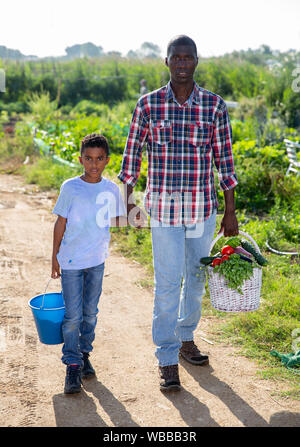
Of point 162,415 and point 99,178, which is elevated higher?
point 99,178

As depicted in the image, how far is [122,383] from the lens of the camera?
3.27 meters

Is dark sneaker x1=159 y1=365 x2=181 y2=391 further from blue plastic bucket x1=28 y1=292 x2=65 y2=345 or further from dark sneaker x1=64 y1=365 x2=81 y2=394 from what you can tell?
blue plastic bucket x1=28 y1=292 x2=65 y2=345

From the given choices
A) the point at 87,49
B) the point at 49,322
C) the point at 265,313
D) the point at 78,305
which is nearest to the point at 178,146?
the point at 78,305

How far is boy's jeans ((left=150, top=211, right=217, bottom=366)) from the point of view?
124 inches

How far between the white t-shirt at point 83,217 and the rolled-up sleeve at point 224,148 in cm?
67

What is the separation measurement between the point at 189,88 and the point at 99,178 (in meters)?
0.76

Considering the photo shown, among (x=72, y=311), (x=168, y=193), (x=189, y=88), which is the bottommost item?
(x=72, y=311)

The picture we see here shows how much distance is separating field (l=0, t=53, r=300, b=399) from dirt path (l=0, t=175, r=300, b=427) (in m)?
0.22

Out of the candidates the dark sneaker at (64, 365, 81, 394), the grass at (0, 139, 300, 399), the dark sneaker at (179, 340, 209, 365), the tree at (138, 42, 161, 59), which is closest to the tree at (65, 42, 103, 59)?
the tree at (138, 42, 161, 59)

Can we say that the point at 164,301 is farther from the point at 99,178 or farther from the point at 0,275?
the point at 0,275

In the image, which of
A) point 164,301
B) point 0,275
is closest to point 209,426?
point 164,301

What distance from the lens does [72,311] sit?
123 inches

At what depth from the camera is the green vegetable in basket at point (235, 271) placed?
3.16 meters

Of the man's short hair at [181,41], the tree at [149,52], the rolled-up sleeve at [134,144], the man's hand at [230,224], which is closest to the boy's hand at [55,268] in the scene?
the rolled-up sleeve at [134,144]
